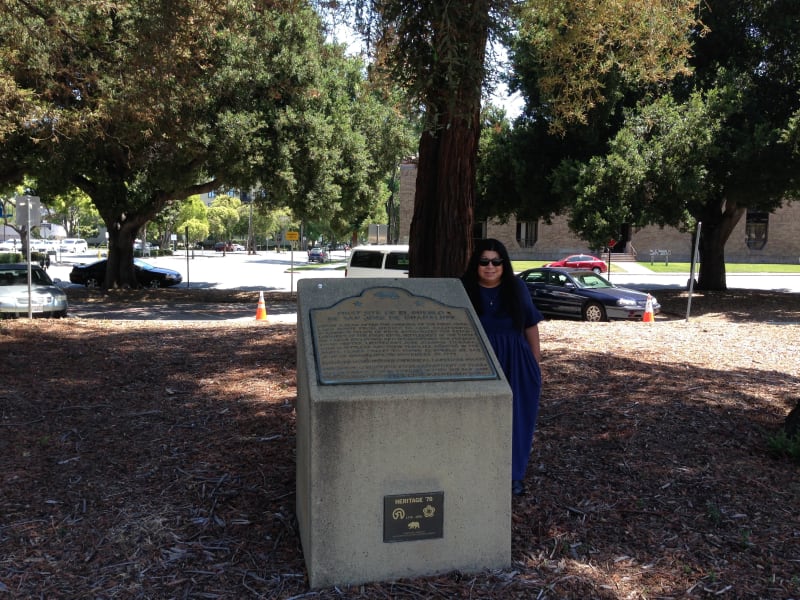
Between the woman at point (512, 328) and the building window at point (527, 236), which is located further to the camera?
the building window at point (527, 236)

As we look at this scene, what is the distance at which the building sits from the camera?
53062 mm

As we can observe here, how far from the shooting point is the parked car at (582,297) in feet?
52.5

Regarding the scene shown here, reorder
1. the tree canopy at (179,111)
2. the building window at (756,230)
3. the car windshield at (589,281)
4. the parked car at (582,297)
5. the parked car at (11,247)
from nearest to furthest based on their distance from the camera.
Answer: the tree canopy at (179,111) < the parked car at (582,297) < the car windshield at (589,281) < the building window at (756,230) < the parked car at (11,247)

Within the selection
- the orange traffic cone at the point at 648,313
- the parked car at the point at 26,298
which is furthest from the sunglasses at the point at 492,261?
the parked car at the point at 26,298

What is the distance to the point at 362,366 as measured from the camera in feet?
11.0

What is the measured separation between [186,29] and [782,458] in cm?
807

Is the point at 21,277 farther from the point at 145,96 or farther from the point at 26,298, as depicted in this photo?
the point at 145,96

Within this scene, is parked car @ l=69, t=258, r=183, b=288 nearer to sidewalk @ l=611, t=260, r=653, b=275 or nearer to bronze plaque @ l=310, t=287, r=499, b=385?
bronze plaque @ l=310, t=287, r=499, b=385

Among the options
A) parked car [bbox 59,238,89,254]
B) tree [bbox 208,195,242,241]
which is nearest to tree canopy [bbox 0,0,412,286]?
parked car [bbox 59,238,89,254]

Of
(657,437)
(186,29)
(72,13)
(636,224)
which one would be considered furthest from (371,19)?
(636,224)

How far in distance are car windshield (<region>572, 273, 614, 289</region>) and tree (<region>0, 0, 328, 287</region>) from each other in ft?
27.3

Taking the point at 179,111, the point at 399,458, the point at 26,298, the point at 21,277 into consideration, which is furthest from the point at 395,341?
the point at 21,277

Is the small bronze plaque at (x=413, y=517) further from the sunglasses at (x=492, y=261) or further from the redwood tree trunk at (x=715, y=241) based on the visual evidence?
the redwood tree trunk at (x=715, y=241)

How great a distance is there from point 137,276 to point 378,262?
14.9m
